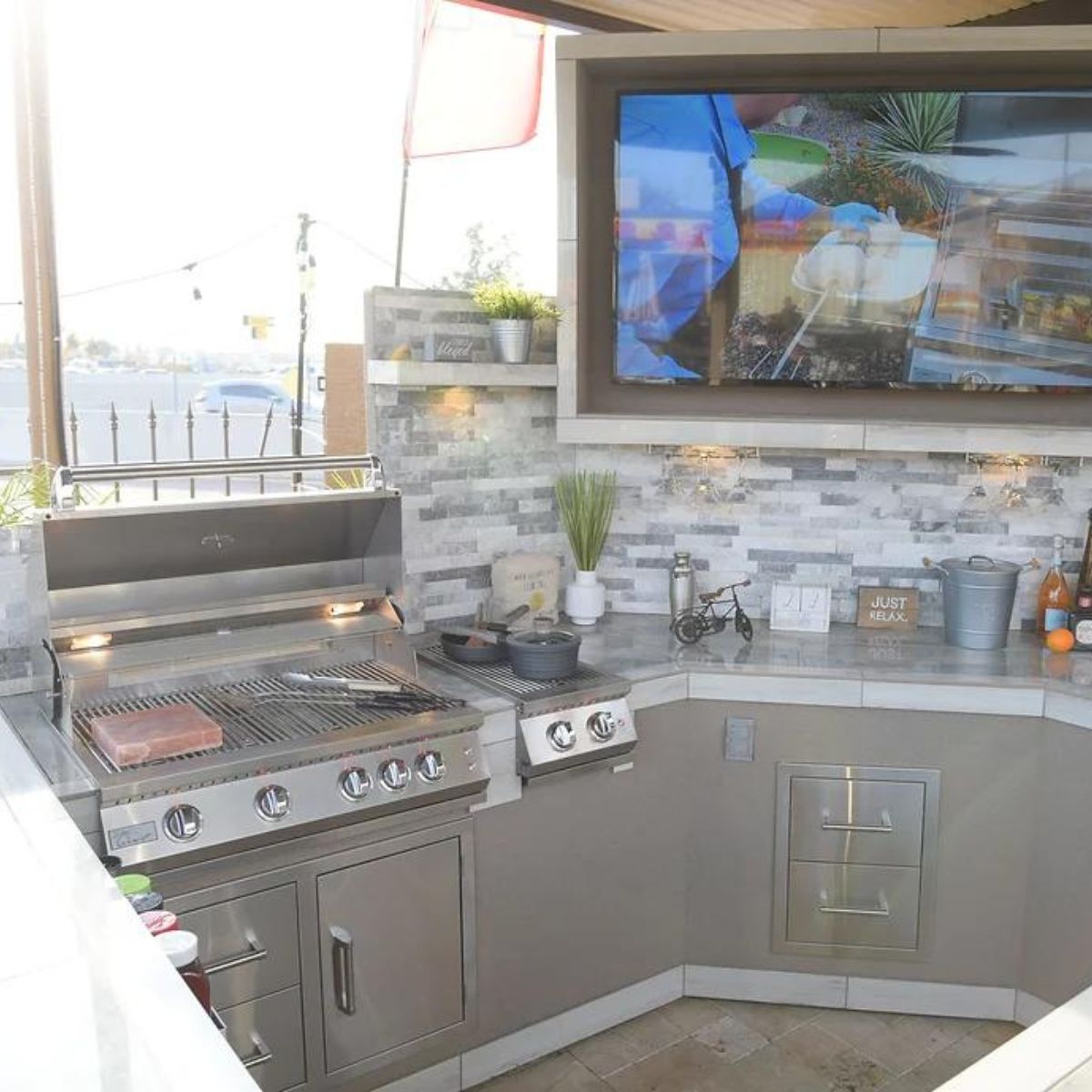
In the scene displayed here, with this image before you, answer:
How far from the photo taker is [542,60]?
4816mm

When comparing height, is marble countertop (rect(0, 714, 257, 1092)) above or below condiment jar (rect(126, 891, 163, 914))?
above

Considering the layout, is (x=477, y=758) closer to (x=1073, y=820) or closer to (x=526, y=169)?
(x=1073, y=820)

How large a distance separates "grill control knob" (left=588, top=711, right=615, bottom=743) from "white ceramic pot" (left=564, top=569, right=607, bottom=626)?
70 centimetres

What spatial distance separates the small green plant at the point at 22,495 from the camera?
284cm

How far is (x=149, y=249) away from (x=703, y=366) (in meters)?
1.97

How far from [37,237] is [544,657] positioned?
2.06 meters

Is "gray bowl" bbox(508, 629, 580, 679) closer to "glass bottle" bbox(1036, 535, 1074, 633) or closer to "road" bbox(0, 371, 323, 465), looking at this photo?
"road" bbox(0, 371, 323, 465)

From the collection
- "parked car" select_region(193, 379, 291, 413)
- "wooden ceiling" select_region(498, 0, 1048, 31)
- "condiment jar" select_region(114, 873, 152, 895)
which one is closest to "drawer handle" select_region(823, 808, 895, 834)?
"condiment jar" select_region(114, 873, 152, 895)

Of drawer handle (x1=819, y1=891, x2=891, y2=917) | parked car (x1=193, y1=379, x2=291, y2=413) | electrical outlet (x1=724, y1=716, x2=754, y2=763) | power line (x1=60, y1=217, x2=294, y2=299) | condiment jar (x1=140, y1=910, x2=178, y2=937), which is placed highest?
power line (x1=60, y1=217, x2=294, y2=299)

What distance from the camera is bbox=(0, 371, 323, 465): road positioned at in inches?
143

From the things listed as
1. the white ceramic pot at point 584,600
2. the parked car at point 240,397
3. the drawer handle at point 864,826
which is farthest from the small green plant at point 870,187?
the parked car at point 240,397

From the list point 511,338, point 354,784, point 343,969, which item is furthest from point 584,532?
point 343,969

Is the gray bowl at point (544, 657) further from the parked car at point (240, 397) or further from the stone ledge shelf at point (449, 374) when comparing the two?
the parked car at point (240, 397)

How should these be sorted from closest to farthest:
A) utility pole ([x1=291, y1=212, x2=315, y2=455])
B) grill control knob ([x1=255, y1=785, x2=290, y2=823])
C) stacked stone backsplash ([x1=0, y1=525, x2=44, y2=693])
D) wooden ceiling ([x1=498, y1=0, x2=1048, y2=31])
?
grill control knob ([x1=255, y1=785, x2=290, y2=823]) → stacked stone backsplash ([x1=0, y1=525, x2=44, y2=693]) → wooden ceiling ([x1=498, y1=0, x2=1048, y2=31]) → utility pole ([x1=291, y1=212, x2=315, y2=455])
